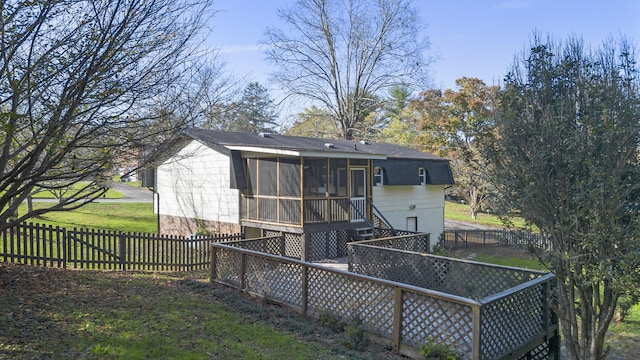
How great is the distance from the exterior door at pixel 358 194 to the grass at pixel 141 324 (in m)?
8.05

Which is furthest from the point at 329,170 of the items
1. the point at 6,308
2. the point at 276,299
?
the point at 6,308

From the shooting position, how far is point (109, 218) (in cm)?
2531

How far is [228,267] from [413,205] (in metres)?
13.1

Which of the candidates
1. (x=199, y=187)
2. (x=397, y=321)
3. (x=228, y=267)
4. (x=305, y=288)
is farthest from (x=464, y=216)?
(x=397, y=321)

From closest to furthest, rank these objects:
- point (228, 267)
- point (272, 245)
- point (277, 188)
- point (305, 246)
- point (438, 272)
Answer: point (228, 267) < point (438, 272) < point (272, 245) < point (305, 246) < point (277, 188)

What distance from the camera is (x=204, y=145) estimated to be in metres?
16.9

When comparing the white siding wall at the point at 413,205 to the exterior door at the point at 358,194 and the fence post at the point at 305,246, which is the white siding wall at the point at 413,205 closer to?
the exterior door at the point at 358,194

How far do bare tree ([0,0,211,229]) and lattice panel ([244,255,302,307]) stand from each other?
354cm

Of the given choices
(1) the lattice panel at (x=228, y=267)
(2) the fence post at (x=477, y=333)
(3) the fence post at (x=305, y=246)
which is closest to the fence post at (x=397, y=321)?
(2) the fence post at (x=477, y=333)

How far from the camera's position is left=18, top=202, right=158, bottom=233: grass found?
73.7 feet

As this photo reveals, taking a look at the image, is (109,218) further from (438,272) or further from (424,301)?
(424,301)

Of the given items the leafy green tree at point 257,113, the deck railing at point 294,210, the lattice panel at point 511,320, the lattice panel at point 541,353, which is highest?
the leafy green tree at point 257,113

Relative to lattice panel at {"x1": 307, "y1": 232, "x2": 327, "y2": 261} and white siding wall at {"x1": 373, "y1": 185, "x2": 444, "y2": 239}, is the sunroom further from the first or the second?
white siding wall at {"x1": 373, "y1": 185, "x2": 444, "y2": 239}

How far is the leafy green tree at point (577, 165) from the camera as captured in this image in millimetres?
5934
